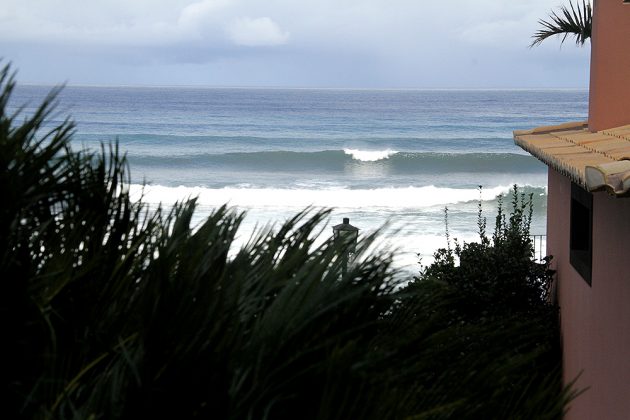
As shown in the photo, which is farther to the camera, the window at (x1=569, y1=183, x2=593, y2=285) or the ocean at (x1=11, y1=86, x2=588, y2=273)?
the ocean at (x1=11, y1=86, x2=588, y2=273)

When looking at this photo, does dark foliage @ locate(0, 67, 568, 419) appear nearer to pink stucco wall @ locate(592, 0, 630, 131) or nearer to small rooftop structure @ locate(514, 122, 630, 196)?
small rooftop structure @ locate(514, 122, 630, 196)

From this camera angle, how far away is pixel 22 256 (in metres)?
2.44

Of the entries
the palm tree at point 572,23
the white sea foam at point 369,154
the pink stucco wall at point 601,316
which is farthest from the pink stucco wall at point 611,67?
the white sea foam at point 369,154

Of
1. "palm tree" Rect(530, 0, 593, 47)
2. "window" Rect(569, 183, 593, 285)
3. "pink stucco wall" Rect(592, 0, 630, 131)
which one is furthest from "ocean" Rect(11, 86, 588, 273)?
"pink stucco wall" Rect(592, 0, 630, 131)

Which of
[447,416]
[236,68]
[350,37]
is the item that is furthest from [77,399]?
[236,68]

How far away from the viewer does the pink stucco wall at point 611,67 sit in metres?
7.89

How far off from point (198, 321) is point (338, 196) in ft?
103

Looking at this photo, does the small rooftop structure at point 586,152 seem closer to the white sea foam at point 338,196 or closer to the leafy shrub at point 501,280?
the leafy shrub at point 501,280

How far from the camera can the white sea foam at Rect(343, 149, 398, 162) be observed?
42.0 m

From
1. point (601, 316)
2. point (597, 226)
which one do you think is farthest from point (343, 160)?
point (601, 316)

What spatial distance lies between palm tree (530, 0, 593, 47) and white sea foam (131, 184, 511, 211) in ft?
58.9

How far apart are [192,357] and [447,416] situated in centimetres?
69

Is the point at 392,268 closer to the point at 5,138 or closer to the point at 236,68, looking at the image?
the point at 5,138

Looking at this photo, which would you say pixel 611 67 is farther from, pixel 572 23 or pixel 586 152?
pixel 572 23
